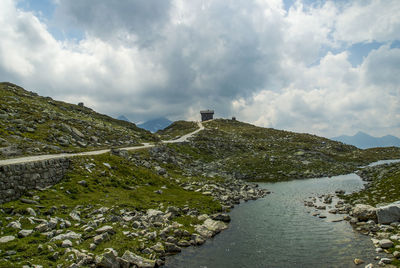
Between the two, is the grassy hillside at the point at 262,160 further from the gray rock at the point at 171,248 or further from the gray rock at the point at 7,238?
the gray rock at the point at 7,238

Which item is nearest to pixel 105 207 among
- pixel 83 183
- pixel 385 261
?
pixel 83 183

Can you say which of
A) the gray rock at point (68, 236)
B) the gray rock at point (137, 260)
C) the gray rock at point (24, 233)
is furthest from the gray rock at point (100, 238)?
the gray rock at point (24, 233)

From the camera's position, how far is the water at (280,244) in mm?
18750

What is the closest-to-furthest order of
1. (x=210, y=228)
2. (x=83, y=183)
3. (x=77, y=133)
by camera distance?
(x=210, y=228) → (x=83, y=183) → (x=77, y=133)

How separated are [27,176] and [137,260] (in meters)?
16.3

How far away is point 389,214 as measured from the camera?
2345 cm

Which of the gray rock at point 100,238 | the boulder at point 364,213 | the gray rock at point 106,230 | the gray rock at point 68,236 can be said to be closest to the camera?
the gray rock at point 68,236

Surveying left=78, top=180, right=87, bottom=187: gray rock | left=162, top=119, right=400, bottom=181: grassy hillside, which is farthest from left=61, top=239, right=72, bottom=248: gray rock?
left=162, top=119, right=400, bottom=181: grassy hillside

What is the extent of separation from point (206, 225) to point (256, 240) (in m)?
5.78

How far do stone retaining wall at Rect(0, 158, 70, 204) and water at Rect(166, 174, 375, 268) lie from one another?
16.8 metres

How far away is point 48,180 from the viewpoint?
2700cm

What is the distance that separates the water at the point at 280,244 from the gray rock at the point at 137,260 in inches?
64.0

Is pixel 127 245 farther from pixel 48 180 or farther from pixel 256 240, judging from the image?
pixel 48 180

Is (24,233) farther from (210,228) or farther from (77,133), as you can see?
(77,133)
